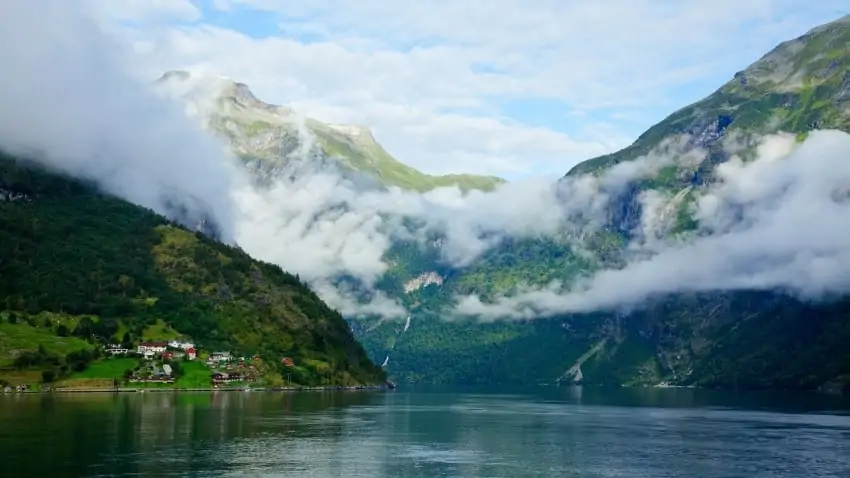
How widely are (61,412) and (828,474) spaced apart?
442 feet

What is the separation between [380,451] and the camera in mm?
138625

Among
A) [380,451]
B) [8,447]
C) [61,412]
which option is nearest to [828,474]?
[380,451]

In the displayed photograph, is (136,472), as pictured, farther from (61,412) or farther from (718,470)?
(61,412)

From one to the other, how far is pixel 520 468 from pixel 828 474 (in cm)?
3832

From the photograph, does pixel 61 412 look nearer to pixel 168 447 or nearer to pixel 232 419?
pixel 232 419

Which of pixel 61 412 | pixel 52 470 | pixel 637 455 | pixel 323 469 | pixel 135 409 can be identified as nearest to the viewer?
pixel 52 470

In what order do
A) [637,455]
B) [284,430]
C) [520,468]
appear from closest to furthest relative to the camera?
[520,468]
[637,455]
[284,430]

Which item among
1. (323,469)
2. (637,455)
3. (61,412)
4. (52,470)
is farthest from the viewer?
(61,412)

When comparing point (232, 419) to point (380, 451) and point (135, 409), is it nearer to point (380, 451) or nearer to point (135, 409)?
point (135, 409)

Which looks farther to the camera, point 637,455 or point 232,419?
point 232,419

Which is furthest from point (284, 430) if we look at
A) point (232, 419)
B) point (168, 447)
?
point (168, 447)

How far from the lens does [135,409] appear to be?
7835 inches

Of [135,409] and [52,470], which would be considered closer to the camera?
[52,470]

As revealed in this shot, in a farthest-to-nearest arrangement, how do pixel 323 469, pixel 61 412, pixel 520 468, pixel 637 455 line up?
1. pixel 61 412
2. pixel 637 455
3. pixel 520 468
4. pixel 323 469
